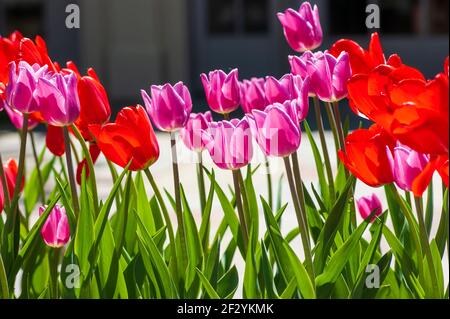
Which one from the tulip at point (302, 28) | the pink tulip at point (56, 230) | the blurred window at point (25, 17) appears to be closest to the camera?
the pink tulip at point (56, 230)

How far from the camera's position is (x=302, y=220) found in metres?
1.31

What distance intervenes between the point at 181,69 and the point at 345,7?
92.0 inches

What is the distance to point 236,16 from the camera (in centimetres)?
1341

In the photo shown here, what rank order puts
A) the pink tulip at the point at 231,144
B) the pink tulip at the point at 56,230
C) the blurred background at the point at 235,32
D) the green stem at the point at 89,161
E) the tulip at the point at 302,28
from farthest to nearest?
the blurred background at the point at 235,32 < the tulip at the point at 302,28 < the pink tulip at the point at 56,230 < the green stem at the point at 89,161 < the pink tulip at the point at 231,144

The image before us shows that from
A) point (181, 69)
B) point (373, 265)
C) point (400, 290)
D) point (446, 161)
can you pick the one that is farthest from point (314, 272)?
point (181, 69)

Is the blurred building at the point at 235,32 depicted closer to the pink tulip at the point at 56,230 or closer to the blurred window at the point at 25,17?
the blurred window at the point at 25,17

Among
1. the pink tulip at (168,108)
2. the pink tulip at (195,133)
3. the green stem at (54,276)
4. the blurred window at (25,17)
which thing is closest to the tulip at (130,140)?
the pink tulip at (168,108)

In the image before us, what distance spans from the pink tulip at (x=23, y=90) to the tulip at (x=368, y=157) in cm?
43

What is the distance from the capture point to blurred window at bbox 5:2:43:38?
13500 millimetres

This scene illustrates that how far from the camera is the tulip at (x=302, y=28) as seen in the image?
1.78 meters

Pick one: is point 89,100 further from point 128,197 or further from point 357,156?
point 357,156

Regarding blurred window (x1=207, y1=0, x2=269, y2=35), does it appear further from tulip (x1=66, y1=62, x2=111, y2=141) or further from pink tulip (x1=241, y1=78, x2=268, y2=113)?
tulip (x1=66, y1=62, x2=111, y2=141)

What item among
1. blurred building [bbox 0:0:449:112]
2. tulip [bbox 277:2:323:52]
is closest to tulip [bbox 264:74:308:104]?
tulip [bbox 277:2:323:52]

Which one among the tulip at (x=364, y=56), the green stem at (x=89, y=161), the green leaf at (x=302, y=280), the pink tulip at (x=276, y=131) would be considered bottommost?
the green leaf at (x=302, y=280)
